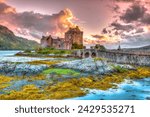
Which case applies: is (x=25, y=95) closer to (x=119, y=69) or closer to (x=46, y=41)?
(x=119, y=69)

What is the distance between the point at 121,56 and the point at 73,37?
→ 3559cm

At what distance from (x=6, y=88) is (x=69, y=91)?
24.6ft

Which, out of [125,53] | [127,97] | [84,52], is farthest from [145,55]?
[127,97]

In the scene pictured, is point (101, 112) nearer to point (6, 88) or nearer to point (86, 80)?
point (6, 88)

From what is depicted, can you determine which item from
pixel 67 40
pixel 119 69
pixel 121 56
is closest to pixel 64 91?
pixel 119 69

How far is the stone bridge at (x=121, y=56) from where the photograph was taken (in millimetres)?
66375

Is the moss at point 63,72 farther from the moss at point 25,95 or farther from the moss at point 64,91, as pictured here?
the moss at point 25,95

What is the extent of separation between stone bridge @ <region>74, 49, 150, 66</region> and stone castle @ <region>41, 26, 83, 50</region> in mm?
17744

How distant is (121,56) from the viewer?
73.8 m

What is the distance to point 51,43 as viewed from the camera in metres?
113

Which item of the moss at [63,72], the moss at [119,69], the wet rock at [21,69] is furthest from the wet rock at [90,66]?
the wet rock at [21,69]

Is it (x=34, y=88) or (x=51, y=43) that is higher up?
(x=51, y=43)

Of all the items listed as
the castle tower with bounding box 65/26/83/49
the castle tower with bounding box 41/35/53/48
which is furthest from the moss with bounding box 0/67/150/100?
the castle tower with bounding box 41/35/53/48

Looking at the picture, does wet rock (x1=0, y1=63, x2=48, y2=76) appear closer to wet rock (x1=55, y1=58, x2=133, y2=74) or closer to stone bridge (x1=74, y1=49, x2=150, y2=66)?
wet rock (x1=55, y1=58, x2=133, y2=74)
